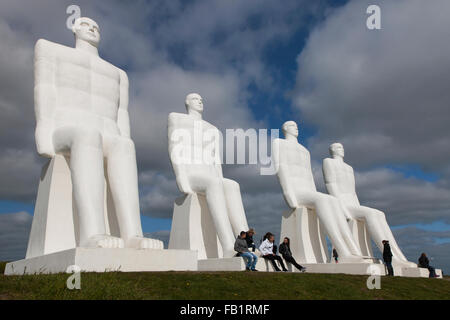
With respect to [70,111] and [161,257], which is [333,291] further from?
[70,111]

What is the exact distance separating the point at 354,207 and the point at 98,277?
502 inches

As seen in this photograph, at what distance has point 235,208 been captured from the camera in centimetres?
1312

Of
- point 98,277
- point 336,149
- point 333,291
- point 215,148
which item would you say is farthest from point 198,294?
point 336,149

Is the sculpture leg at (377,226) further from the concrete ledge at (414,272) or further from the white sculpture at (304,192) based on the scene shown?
the white sculpture at (304,192)

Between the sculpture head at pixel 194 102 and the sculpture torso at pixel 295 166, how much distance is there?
354cm

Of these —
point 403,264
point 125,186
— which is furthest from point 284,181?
point 125,186

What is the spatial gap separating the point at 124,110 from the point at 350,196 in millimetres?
10372

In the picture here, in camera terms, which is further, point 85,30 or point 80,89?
point 85,30

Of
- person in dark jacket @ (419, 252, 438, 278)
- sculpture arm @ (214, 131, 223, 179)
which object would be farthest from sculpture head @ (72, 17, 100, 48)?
person in dark jacket @ (419, 252, 438, 278)

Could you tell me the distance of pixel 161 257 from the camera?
8.54 metres

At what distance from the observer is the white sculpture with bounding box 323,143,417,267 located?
16.8 meters

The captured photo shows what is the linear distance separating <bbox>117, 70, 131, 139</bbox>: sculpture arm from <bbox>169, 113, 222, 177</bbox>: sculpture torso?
8.40 feet

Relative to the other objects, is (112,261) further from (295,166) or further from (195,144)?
(295,166)

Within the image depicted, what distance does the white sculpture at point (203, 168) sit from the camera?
40.9 ft
